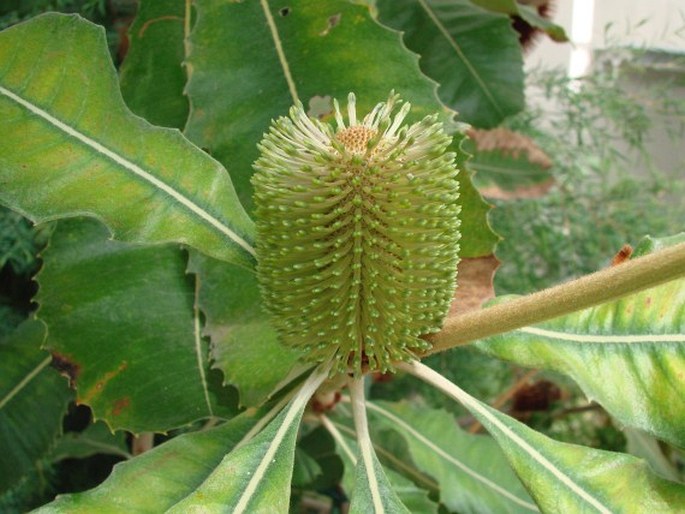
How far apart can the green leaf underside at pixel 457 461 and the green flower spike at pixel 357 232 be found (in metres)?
0.32

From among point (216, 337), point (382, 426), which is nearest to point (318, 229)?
point (216, 337)

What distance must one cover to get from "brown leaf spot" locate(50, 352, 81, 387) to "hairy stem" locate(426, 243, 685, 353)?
30cm

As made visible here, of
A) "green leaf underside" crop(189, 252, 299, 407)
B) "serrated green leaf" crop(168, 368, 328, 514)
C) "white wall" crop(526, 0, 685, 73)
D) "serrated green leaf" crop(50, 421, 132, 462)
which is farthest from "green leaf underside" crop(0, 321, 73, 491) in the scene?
"white wall" crop(526, 0, 685, 73)

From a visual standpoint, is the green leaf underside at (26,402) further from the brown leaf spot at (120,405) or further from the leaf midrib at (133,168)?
the leaf midrib at (133,168)

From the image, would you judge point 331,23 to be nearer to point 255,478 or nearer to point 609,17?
point 255,478

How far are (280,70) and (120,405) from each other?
0.94ft

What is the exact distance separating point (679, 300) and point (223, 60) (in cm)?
37

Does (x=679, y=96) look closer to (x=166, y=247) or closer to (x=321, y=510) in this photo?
(x=321, y=510)

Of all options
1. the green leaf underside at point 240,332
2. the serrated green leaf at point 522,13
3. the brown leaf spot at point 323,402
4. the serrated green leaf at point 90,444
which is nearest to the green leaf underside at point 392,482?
the brown leaf spot at point 323,402

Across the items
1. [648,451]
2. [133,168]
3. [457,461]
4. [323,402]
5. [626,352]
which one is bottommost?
[648,451]

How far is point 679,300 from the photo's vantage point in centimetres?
55

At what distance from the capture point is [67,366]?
65 cm

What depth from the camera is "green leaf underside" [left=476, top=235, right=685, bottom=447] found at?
53 cm

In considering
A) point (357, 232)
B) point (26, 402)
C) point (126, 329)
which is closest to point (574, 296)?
point (357, 232)
